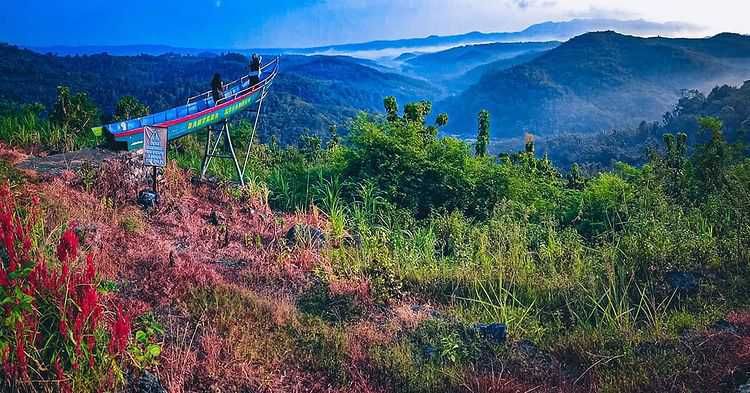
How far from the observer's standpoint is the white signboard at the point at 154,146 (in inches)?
267

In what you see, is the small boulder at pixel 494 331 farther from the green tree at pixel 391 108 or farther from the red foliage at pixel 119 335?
the green tree at pixel 391 108

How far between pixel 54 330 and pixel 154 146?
3.61m

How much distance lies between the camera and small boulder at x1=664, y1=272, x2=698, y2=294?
5.56 m

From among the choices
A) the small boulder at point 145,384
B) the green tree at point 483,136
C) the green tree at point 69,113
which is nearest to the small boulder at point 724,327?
the small boulder at point 145,384

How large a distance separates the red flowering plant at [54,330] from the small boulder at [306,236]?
299 cm

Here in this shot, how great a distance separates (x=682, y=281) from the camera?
562 centimetres

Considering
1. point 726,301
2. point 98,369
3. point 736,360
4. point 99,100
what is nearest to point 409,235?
point 726,301

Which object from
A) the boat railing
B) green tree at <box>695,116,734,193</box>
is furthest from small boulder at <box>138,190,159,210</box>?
green tree at <box>695,116,734,193</box>

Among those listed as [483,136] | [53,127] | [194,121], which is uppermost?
[194,121]

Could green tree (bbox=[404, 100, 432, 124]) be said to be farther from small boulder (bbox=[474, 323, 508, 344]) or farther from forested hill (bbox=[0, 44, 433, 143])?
forested hill (bbox=[0, 44, 433, 143])

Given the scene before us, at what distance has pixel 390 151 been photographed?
32.7 ft

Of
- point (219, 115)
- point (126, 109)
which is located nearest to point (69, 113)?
point (126, 109)

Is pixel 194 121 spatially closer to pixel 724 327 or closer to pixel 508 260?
pixel 508 260

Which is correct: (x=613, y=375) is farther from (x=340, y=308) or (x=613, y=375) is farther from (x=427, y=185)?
(x=427, y=185)
